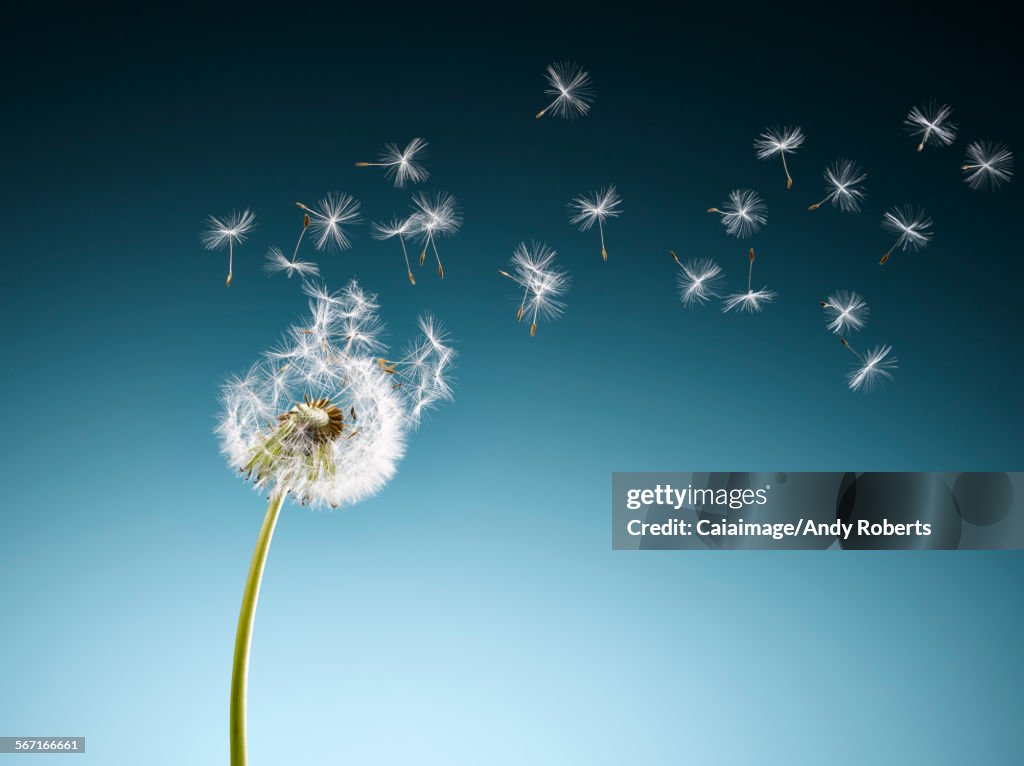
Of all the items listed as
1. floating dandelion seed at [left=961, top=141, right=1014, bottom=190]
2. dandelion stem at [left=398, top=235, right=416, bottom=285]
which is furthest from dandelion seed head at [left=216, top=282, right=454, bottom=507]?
floating dandelion seed at [left=961, top=141, right=1014, bottom=190]

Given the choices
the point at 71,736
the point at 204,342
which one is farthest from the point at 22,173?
the point at 71,736

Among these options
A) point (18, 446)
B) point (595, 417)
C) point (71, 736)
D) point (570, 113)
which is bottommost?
point (71, 736)

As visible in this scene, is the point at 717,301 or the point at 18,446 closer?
the point at 18,446

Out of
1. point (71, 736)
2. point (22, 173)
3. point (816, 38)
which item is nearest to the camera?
point (71, 736)

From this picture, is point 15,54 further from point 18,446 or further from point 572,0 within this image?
point 572,0

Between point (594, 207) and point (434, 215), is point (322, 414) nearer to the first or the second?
point (434, 215)

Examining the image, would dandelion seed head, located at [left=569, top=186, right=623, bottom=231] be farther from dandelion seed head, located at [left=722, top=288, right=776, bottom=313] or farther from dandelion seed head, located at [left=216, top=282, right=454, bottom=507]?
dandelion seed head, located at [left=216, top=282, right=454, bottom=507]
